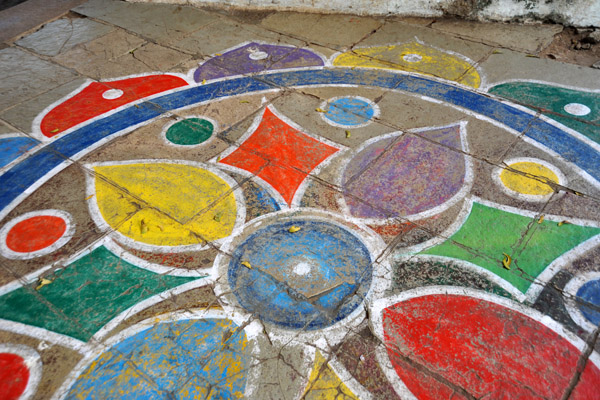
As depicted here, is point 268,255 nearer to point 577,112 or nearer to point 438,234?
point 438,234

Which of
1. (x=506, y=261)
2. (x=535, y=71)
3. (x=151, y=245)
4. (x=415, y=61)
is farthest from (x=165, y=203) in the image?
(x=535, y=71)

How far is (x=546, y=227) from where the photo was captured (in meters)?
2.72

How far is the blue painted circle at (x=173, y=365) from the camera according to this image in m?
2.01

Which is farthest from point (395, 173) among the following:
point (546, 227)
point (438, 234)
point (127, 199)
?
point (127, 199)

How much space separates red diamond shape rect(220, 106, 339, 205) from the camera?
3.12 metres

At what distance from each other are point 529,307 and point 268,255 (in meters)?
1.52

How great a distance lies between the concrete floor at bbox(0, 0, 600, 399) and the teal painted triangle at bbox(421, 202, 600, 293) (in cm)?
1

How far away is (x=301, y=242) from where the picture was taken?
8.76 ft

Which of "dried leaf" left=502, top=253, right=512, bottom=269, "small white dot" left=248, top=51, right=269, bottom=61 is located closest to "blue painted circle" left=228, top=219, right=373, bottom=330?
"dried leaf" left=502, top=253, right=512, bottom=269

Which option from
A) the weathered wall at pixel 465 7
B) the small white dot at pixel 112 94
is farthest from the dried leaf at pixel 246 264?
the weathered wall at pixel 465 7

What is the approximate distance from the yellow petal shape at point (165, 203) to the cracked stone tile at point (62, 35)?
2532 millimetres

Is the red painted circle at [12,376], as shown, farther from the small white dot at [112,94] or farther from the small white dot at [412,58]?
the small white dot at [412,58]

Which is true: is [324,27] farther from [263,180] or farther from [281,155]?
[263,180]

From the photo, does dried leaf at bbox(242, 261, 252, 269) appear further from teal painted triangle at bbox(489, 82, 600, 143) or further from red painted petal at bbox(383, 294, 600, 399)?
teal painted triangle at bbox(489, 82, 600, 143)
